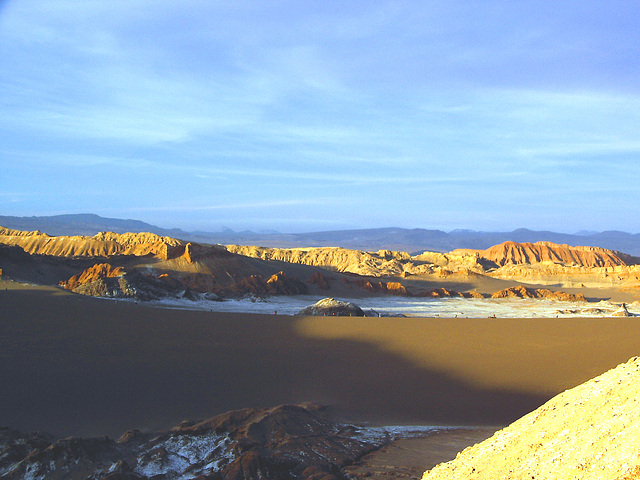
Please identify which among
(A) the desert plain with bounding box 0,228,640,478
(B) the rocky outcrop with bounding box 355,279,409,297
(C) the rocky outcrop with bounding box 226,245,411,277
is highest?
(C) the rocky outcrop with bounding box 226,245,411,277

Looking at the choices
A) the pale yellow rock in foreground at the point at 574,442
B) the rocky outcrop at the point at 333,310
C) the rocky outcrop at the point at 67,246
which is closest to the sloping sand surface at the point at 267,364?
the pale yellow rock in foreground at the point at 574,442

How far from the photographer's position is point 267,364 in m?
12.3

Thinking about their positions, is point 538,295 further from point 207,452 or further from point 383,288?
point 207,452

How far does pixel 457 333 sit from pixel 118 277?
16450mm

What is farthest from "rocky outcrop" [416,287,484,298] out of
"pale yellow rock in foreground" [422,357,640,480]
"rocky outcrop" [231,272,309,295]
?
"pale yellow rock in foreground" [422,357,640,480]

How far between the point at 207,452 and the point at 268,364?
5.76 metres

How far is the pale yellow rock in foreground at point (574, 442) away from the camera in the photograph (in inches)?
149

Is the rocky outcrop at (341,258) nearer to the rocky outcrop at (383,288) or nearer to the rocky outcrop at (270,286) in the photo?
the rocky outcrop at (383,288)

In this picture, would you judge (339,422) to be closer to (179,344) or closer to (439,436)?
(439,436)

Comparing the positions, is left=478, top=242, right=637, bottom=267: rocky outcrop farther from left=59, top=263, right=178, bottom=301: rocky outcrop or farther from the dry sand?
the dry sand

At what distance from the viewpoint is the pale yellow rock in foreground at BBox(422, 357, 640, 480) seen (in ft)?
12.4

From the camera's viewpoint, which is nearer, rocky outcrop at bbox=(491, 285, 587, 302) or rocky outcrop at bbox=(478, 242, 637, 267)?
rocky outcrop at bbox=(491, 285, 587, 302)

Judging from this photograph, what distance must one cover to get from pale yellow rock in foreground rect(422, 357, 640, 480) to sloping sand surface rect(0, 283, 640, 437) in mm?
4549

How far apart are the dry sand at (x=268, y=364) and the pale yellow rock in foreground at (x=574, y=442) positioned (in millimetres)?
4488
